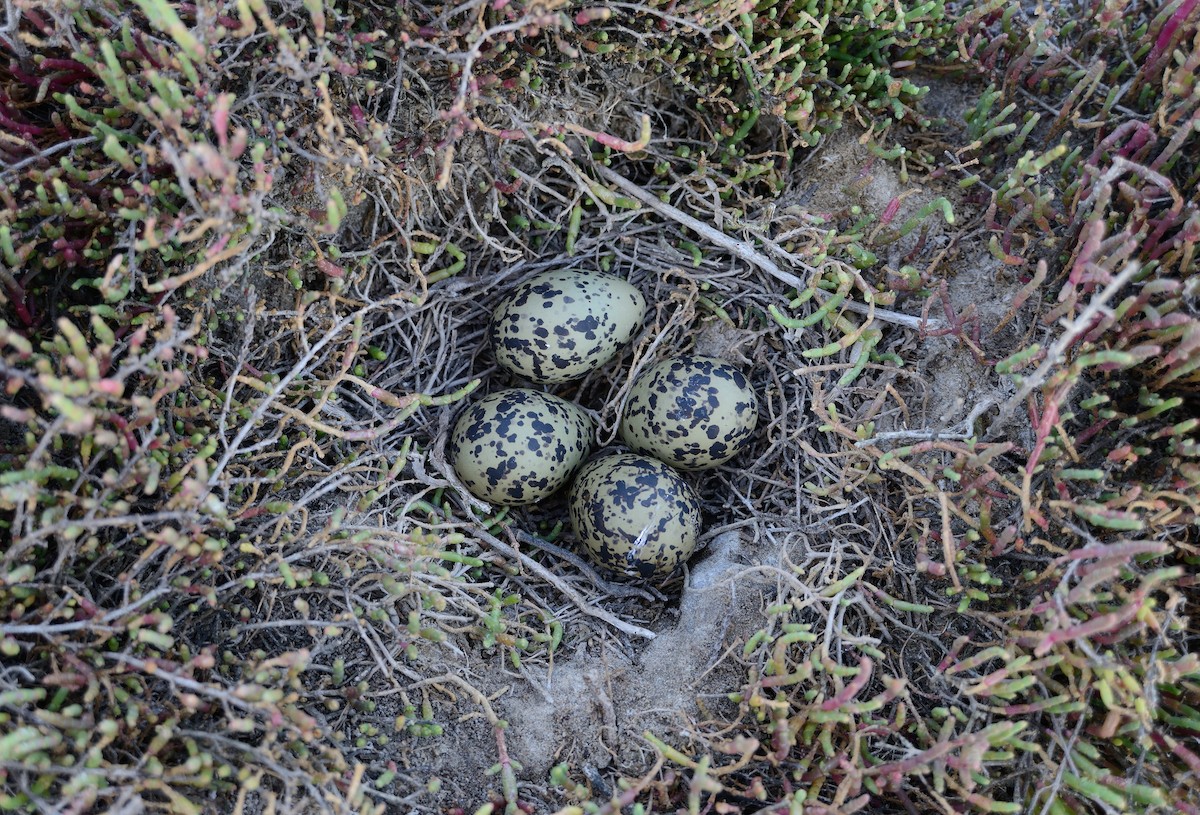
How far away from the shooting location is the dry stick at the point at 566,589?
2.28 m

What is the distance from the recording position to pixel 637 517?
7.48 ft

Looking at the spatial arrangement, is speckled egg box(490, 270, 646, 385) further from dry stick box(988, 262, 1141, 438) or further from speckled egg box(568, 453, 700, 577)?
dry stick box(988, 262, 1141, 438)

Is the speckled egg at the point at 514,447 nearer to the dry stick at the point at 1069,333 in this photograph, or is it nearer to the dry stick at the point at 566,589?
the dry stick at the point at 566,589

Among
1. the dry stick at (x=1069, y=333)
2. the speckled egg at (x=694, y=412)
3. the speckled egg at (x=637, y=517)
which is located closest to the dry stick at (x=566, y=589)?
the speckled egg at (x=637, y=517)

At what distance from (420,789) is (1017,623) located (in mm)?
1434

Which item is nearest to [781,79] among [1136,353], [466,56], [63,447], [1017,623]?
[466,56]

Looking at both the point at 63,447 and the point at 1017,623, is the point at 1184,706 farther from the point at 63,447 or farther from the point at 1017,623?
the point at 63,447

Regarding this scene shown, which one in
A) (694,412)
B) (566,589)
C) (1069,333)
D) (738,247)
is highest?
(1069,333)

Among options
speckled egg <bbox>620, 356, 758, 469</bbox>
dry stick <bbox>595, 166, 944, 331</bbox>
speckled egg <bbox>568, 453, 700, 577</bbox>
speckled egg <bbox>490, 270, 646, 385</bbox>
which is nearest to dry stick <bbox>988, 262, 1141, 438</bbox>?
dry stick <bbox>595, 166, 944, 331</bbox>

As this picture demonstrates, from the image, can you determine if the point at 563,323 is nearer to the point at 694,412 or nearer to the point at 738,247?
the point at 694,412

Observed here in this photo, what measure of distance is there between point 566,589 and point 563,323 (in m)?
0.75

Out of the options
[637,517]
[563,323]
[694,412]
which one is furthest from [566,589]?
[563,323]

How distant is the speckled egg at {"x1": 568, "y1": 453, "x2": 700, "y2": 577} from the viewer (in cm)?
229

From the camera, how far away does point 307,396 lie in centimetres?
212
